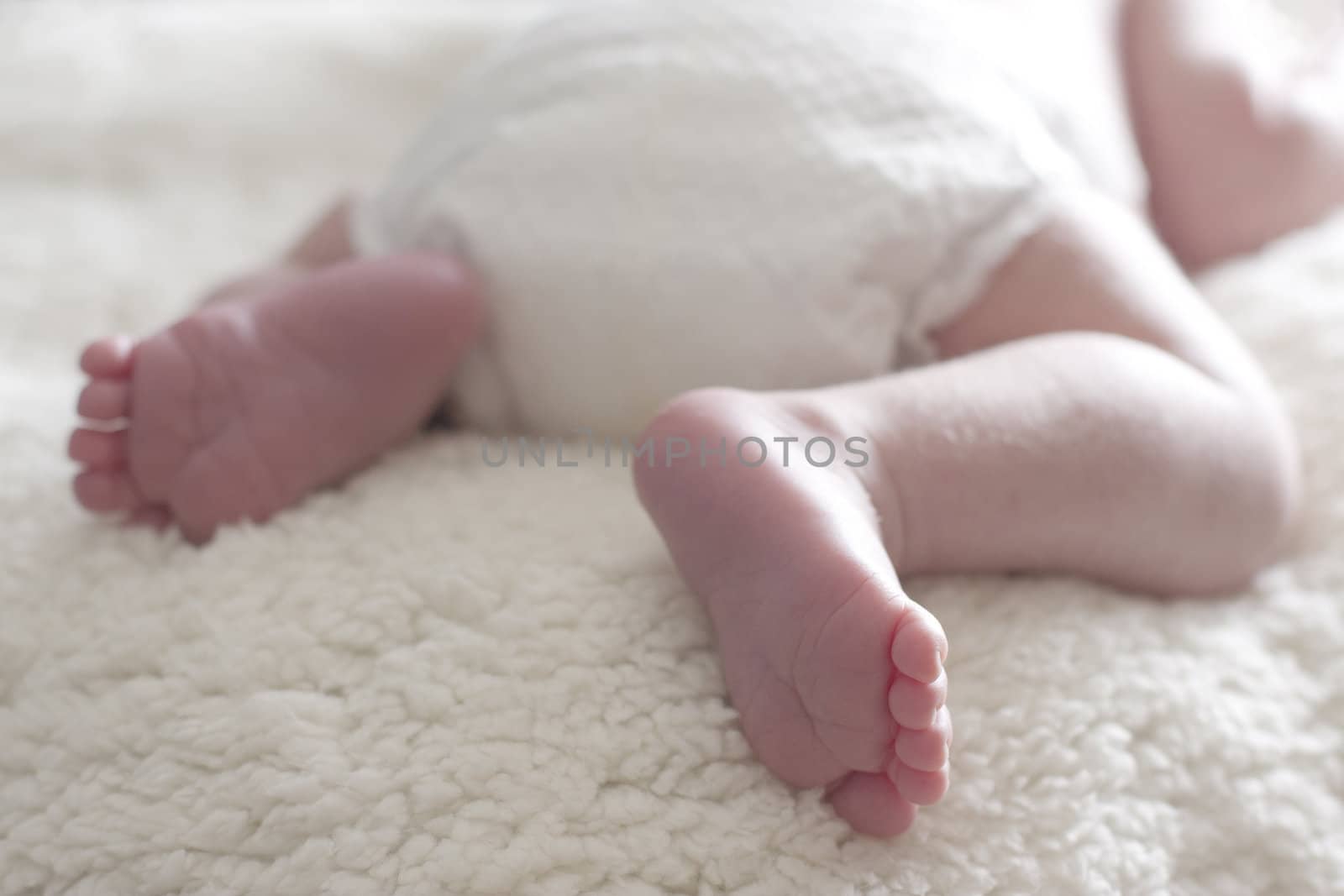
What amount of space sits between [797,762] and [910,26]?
549 mm

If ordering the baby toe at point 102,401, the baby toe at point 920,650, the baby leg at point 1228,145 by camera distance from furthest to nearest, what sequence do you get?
the baby leg at point 1228,145 < the baby toe at point 102,401 < the baby toe at point 920,650

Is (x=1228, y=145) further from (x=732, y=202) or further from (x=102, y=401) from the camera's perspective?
(x=102, y=401)

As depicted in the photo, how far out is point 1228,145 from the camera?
1041mm

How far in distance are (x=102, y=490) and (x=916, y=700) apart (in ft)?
1.71

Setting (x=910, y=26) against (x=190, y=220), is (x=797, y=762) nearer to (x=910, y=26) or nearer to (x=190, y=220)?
(x=910, y=26)

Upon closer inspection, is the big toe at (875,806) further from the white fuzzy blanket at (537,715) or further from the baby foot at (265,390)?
the baby foot at (265,390)

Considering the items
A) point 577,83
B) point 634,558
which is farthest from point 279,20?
point 634,558

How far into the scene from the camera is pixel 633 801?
0.55 m

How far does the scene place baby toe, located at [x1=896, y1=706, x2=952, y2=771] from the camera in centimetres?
50

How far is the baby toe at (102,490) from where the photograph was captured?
71 centimetres

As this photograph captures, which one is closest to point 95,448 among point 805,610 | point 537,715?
point 537,715

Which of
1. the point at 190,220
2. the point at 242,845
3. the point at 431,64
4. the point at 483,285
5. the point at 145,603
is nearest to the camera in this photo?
the point at 242,845

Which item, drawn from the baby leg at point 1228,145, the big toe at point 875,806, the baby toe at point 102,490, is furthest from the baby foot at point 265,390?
the baby leg at point 1228,145

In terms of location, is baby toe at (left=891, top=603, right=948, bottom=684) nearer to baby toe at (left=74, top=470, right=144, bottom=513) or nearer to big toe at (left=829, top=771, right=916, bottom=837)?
big toe at (left=829, top=771, right=916, bottom=837)
